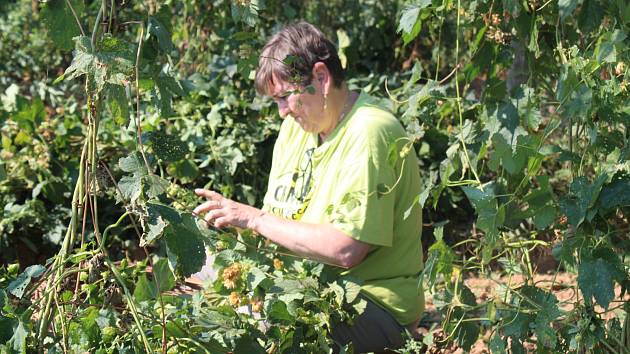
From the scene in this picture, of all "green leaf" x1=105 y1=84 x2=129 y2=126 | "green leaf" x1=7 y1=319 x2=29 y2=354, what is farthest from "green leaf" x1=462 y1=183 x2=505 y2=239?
"green leaf" x1=7 y1=319 x2=29 y2=354

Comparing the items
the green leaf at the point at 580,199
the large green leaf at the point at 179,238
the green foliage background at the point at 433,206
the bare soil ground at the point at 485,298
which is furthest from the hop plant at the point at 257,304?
the green leaf at the point at 580,199

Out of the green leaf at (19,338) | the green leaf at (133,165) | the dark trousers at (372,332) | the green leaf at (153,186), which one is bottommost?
the dark trousers at (372,332)

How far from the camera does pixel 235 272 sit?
2.56 meters

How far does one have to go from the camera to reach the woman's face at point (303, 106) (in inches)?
113

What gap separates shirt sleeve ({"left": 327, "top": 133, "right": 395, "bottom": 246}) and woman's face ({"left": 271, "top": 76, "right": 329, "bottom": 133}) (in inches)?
8.0

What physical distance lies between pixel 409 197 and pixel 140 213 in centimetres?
121

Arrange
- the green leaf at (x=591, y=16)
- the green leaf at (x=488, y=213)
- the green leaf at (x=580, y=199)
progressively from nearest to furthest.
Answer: the green leaf at (x=580, y=199)
the green leaf at (x=488, y=213)
the green leaf at (x=591, y=16)

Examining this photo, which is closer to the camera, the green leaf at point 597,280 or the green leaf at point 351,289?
the green leaf at point 597,280

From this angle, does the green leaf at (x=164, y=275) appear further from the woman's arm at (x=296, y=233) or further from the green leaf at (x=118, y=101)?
the green leaf at (x=118, y=101)

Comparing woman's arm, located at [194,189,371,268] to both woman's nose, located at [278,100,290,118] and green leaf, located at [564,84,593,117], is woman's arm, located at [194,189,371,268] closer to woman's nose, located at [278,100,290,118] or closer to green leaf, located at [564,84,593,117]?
woman's nose, located at [278,100,290,118]

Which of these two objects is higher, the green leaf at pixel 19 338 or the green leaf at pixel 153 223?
the green leaf at pixel 153 223

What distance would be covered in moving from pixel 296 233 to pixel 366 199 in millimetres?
225

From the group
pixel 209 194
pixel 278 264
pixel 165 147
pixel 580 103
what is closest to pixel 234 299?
pixel 278 264

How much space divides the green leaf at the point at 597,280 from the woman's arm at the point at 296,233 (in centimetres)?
83
